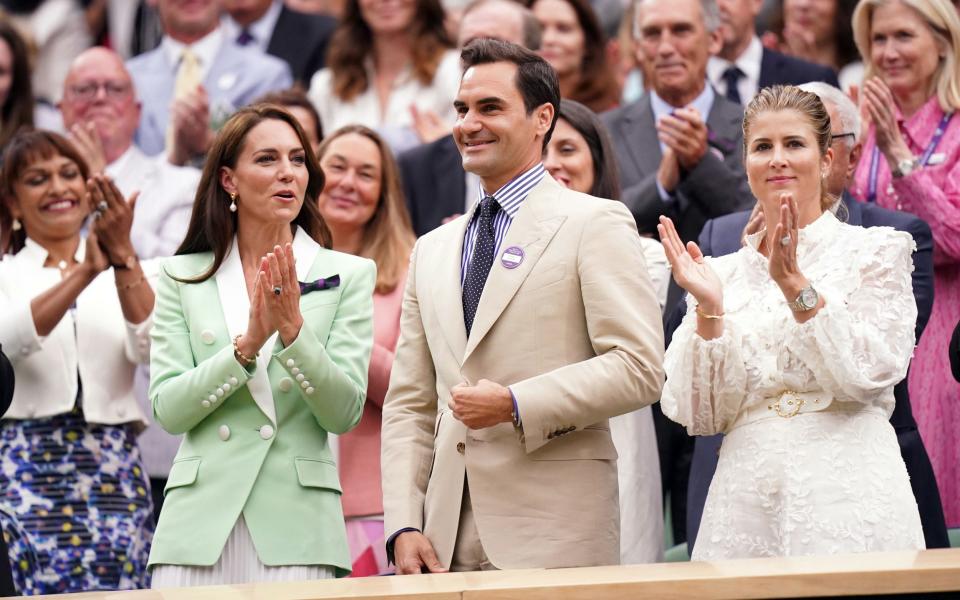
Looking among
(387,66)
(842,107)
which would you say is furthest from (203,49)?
(842,107)

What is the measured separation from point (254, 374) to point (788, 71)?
3.46 meters

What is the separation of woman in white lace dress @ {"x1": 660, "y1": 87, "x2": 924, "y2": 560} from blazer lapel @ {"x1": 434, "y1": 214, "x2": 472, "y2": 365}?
547 millimetres

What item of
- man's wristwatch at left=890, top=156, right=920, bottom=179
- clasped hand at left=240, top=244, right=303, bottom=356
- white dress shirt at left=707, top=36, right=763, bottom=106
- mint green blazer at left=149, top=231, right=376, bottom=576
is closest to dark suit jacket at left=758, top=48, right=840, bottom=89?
white dress shirt at left=707, top=36, right=763, bottom=106

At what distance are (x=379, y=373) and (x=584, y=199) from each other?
1354mm

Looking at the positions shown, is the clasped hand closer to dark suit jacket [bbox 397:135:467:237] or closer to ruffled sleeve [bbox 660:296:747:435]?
ruffled sleeve [bbox 660:296:747:435]

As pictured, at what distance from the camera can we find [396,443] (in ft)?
13.4

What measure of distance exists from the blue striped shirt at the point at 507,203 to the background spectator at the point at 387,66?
3.19 metres

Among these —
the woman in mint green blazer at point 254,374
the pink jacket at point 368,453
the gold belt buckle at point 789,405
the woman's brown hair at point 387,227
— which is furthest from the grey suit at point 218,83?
the gold belt buckle at point 789,405

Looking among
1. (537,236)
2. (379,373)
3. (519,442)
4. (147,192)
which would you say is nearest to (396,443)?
(519,442)

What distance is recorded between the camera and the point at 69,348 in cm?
529

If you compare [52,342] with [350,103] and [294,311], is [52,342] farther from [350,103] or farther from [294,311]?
[350,103]

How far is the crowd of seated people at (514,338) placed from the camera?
3.88 m

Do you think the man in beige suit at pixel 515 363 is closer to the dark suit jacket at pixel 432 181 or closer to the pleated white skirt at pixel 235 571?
the pleated white skirt at pixel 235 571

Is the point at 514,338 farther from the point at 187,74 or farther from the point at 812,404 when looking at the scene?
the point at 187,74
